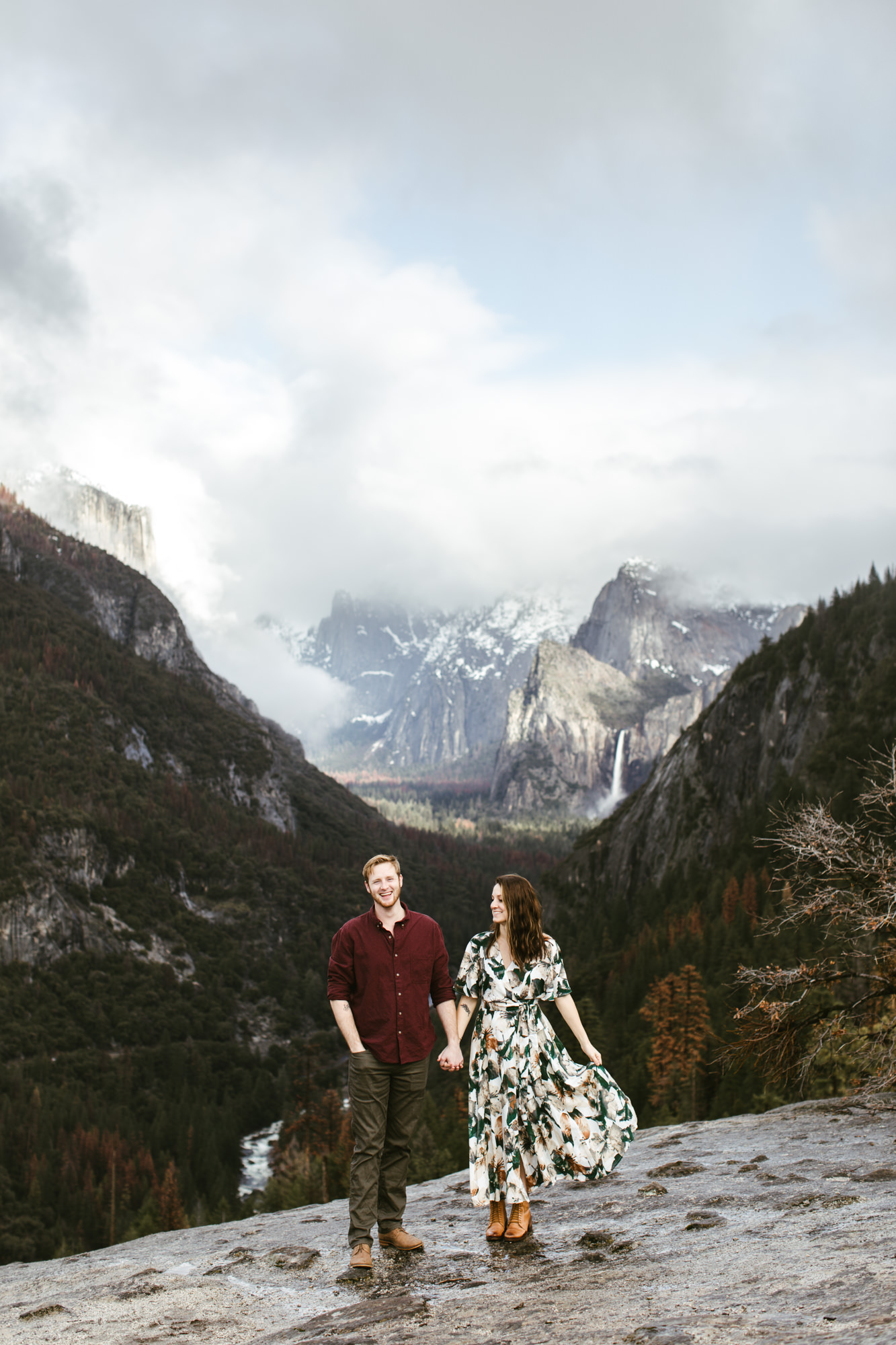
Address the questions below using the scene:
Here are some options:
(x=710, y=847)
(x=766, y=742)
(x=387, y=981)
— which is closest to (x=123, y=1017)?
(x=710, y=847)

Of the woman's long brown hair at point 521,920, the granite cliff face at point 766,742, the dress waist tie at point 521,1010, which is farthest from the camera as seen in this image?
the granite cliff face at point 766,742

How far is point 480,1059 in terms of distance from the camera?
1006 cm

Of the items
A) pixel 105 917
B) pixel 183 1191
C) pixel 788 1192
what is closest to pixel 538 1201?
pixel 788 1192

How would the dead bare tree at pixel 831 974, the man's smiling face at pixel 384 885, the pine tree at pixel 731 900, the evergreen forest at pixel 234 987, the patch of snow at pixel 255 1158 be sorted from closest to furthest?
the man's smiling face at pixel 384 885
the dead bare tree at pixel 831 974
the evergreen forest at pixel 234 987
the pine tree at pixel 731 900
the patch of snow at pixel 255 1158

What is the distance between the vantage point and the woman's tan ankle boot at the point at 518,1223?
32.3 ft

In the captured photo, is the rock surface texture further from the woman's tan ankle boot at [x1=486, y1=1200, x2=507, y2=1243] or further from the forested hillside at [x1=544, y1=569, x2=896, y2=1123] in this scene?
the forested hillside at [x1=544, y1=569, x2=896, y2=1123]

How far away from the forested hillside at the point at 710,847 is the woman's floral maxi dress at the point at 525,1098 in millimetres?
41184

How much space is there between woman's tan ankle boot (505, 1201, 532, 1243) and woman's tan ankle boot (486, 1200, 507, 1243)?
0.06 m

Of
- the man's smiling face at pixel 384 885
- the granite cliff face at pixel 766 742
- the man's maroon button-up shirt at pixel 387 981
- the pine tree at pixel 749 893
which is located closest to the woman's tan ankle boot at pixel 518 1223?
the man's maroon button-up shirt at pixel 387 981

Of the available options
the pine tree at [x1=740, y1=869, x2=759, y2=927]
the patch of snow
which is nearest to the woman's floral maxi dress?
the pine tree at [x1=740, y1=869, x2=759, y2=927]

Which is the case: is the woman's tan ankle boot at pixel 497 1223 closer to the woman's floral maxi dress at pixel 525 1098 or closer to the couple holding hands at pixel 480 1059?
the couple holding hands at pixel 480 1059

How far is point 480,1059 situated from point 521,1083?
54cm

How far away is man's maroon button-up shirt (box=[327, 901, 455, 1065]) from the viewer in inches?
377

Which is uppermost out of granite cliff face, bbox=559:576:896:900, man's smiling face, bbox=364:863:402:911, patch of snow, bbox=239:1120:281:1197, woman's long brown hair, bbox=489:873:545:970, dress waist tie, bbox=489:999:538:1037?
granite cliff face, bbox=559:576:896:900
